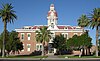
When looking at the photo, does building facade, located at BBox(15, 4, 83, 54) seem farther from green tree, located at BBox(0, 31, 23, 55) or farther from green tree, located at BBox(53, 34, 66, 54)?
green tree, located at BBox(0, 31, 23, 55)

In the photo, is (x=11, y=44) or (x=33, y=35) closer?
(x=11, y=44)

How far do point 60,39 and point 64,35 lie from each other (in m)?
13.6

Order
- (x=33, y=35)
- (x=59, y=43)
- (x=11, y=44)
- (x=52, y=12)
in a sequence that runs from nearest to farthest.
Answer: (x=11, y=44) → (x=59, y=43) → (x=33, y=35) → (x=52, y=12)

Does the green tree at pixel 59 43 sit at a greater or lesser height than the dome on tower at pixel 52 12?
lesser

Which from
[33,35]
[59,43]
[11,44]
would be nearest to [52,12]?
[33,35]

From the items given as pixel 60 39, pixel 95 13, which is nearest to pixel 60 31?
pixel 60 39

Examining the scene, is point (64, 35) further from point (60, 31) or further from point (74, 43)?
point (74, 43)

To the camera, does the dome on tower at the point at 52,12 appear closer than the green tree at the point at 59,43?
No

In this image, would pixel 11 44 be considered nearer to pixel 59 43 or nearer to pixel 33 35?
pixel 59 43

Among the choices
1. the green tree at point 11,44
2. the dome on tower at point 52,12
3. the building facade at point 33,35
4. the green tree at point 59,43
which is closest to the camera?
the green tree at point 11,44

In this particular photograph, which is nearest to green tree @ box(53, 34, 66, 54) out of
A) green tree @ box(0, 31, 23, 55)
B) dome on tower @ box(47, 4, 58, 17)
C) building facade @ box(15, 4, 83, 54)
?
building facade @ box(15, 4, 83, 54)

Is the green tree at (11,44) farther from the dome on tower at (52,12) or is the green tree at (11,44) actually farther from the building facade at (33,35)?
the dome on tower at (52,12)

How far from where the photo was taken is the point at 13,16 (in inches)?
3561

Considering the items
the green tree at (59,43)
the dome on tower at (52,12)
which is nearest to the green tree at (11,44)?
the green tree at (59,43)
